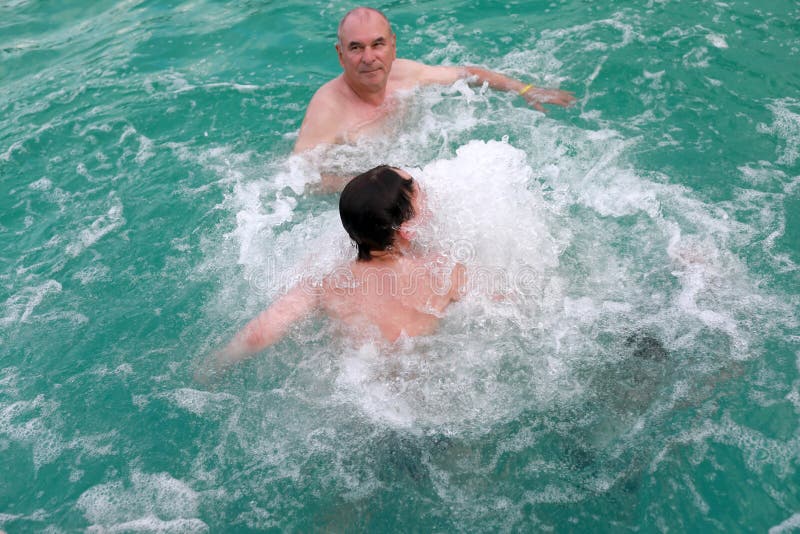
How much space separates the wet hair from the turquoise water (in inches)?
20.3

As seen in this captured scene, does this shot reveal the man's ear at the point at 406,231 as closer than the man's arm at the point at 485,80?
Yes

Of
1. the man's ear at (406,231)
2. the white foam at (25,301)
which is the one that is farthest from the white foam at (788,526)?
the white foam at (25,301)

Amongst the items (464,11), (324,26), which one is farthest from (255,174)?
(464,11)

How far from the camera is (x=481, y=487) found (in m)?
3.18

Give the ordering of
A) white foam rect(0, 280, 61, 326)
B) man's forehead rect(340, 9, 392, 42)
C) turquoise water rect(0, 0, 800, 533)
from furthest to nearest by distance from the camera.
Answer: man's forehead rect(340, 9, 392, 42) < white foam rect(0, 280, 61, 326) < turquoise water rect(0, 0, 800, 533)

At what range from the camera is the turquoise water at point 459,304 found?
10.5 feet

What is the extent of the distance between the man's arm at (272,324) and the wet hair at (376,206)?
54cm

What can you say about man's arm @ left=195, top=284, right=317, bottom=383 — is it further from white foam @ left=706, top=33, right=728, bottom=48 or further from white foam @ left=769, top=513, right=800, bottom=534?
white foam @ left=706, top=33, right=728, bottom=48

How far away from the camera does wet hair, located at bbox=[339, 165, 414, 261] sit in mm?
3303

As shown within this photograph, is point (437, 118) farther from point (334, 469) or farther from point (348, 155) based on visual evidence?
point (334, 469)

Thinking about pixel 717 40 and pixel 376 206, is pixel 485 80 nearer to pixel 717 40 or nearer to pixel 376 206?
pixel 717 40

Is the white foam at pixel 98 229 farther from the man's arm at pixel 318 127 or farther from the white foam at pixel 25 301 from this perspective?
the man's arm at pixel 318 127

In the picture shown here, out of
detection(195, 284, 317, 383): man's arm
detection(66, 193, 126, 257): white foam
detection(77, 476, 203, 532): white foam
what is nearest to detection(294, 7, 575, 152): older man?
detection(66, 193, 126, 257): white foam

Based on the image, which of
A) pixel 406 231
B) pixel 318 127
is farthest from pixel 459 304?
→ pixel 318 127
